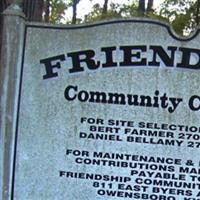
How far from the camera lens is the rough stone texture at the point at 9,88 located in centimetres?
365

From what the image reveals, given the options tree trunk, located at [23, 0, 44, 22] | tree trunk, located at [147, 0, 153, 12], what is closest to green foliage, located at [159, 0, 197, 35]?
tree trunk, located at [147, 0, 153, 12]

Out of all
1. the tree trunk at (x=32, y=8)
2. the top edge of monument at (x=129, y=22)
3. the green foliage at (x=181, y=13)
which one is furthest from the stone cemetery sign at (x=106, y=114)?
the green foliage at (x=181, y=13)

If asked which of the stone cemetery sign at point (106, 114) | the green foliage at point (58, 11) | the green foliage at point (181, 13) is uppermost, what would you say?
the green foliage at point (58, 11)

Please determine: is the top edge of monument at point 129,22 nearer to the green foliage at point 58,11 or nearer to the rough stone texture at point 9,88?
the rough stone texture at point 9,88

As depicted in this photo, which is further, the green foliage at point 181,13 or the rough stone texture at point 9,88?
the green foliage at point 181,13

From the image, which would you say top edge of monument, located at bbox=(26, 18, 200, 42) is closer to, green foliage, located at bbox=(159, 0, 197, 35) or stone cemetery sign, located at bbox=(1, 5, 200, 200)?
stone cemetery sign, located at bbox=(1, 5, 200, 200)

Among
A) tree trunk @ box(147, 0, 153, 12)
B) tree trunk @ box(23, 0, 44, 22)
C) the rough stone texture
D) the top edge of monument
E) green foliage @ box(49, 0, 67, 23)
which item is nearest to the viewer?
the top edge of monument

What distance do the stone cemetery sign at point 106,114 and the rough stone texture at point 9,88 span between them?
0.02 m

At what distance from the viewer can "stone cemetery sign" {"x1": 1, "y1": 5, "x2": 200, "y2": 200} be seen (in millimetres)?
3521

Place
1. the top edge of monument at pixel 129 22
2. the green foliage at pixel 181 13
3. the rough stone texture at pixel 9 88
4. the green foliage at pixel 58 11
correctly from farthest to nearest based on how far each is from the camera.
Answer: the green foliage at pixel 58 11 < the green foliage at pixel 181 13 < the rough stone texture at pixel 9 88 < the top edge of monument at pixel 129 22

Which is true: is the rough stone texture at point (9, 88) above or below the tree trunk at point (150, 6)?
below

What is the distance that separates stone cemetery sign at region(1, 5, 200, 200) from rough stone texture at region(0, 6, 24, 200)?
2 cm

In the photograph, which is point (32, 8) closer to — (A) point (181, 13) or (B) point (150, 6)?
(A) point (181, 13)

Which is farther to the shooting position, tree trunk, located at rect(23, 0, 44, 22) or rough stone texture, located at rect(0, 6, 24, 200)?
tree trunk, located at rect(23, 0, 44, 22)
